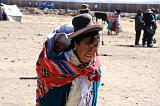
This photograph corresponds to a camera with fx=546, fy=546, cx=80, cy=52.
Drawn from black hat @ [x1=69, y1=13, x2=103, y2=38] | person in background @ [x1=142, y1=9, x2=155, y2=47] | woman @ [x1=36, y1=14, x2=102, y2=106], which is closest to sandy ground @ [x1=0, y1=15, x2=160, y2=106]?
person in background @ [x1=142, y1=9, x2=155, y2=47]

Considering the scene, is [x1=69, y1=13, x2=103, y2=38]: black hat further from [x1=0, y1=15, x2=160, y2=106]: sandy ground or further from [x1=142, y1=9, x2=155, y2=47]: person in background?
[x1=142, y1=9, x2=155, y2=47]: person in background

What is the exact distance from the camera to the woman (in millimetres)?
2961

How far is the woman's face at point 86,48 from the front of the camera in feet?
9.75

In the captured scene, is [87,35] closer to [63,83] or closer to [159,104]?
[63,83]

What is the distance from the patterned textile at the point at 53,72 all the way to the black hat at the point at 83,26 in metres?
0.17

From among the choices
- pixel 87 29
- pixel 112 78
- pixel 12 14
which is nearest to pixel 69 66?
pixel 87 29

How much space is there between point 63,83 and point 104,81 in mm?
8229

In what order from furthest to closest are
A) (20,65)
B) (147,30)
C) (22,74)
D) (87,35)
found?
(147,30), (20,65), (22,74), (87,35)

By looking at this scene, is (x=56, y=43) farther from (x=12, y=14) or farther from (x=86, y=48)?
(x=12, y=14)

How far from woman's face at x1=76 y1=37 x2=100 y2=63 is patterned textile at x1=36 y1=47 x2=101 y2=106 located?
8 cm

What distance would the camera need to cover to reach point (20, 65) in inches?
522

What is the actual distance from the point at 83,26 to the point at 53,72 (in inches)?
11.8

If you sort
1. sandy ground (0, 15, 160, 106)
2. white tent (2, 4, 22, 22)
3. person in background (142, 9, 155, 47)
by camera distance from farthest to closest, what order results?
white tent (2, 4, 22, 22), person in background (142, 9, 155, 47), sandy ground (0, 15, 160, 106)

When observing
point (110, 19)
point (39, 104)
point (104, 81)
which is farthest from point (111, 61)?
point (110, 19)
